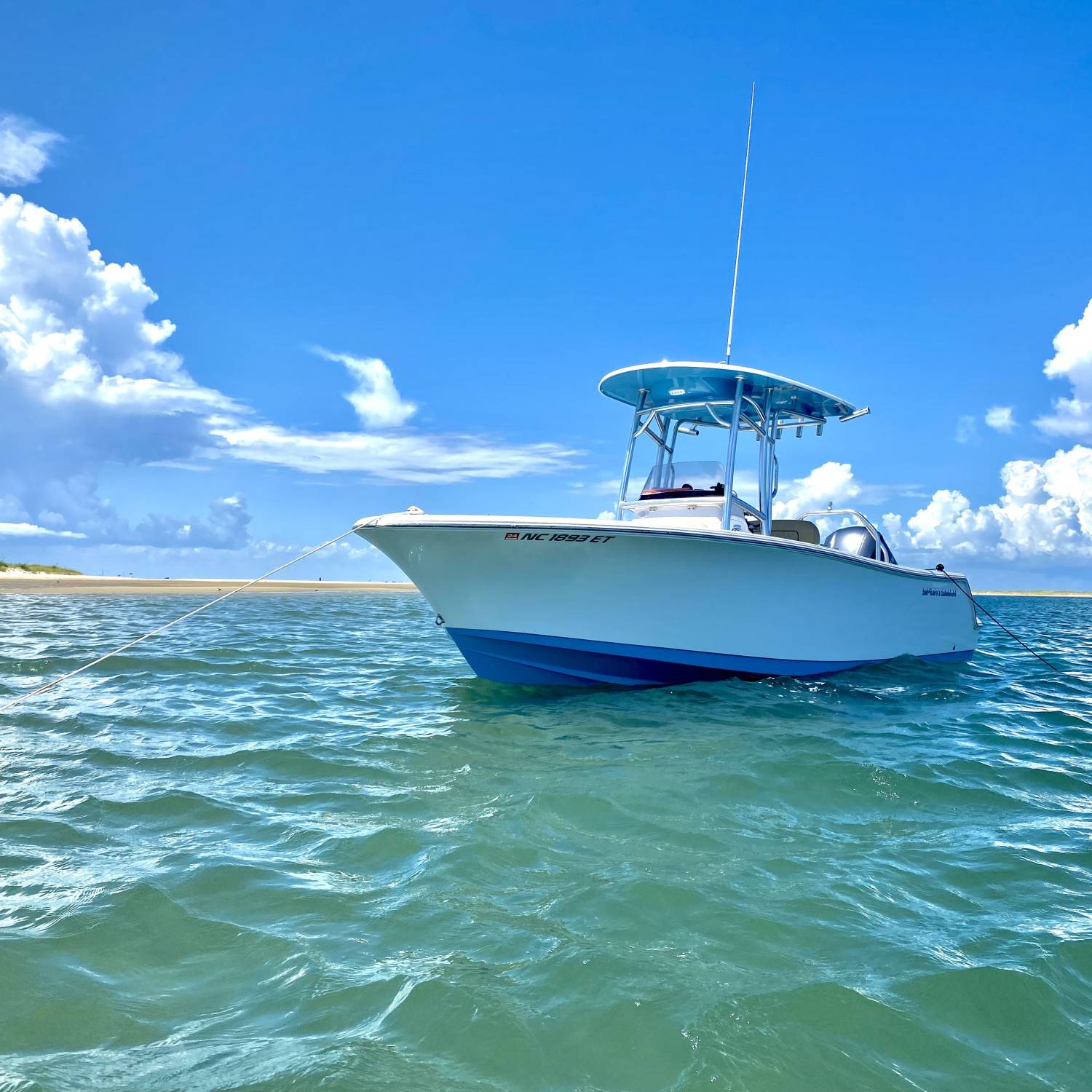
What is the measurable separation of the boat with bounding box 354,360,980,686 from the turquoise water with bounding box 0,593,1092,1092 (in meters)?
1.21

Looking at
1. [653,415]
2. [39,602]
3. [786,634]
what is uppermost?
[653,415]

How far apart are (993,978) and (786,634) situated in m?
6.04

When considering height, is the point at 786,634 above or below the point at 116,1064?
above

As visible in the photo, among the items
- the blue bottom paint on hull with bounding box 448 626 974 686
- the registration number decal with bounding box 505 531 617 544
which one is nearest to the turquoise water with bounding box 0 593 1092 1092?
the blue bottom paint on hull with bounding box 448 626 974 686

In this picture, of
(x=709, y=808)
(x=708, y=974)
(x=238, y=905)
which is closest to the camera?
(x=708, y=974)

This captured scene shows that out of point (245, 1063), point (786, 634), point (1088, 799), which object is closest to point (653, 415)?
point (786, 634)

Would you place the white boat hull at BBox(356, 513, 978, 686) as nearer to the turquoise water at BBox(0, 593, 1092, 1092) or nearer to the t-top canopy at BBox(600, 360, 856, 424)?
the turquoise water at BBox(0, 593, 1092, 1092)

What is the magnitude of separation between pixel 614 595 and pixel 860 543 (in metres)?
4.99

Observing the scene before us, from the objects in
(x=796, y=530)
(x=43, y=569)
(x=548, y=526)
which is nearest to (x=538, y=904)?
(x=548, y=526)

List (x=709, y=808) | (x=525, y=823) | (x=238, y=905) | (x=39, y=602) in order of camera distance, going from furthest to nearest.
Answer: (x=39, y=602) < (x=709, y=808) < (x=525, y=823) < (x=238, y=905)

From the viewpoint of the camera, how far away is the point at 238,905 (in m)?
3.02

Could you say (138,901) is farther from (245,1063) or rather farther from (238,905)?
(245,1063)

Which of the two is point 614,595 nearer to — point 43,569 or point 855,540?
point 855,540

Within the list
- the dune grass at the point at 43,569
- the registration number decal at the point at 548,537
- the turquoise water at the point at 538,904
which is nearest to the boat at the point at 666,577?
the registration number decal at the point at 548,537
